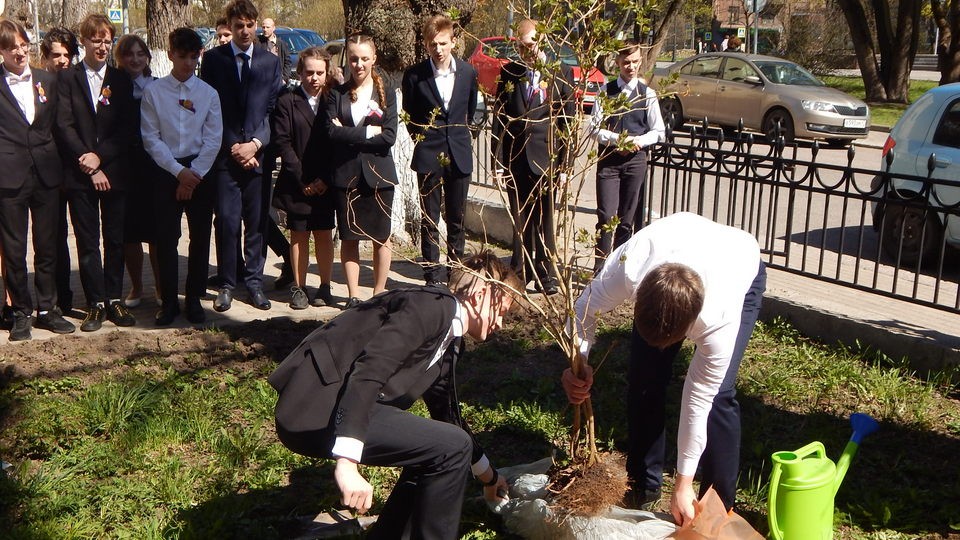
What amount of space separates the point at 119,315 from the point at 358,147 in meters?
1.96

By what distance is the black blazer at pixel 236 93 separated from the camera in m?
6.76

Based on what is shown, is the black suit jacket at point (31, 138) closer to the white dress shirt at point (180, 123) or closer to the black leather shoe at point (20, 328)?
the white dress shirt at point (180, 123)

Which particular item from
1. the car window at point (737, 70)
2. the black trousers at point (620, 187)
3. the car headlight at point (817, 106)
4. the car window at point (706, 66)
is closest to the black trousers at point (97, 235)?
the black trousers at point (620, 187)

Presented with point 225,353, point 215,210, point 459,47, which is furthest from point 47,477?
point 459,47

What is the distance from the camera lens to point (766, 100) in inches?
727

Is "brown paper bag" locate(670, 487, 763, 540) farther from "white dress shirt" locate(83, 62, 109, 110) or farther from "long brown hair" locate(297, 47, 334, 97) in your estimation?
"white dress shirt" locate(83, 62, 109, 110)

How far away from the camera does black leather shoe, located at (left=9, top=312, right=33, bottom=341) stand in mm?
6047

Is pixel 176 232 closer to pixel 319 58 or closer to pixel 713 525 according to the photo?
pixel 319 58

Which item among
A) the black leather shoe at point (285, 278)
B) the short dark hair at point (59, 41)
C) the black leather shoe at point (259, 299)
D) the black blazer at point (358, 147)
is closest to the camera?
the short dark hair at point (59, 41)

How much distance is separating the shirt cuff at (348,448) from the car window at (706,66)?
17948mm

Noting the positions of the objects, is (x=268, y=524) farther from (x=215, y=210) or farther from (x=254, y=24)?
(x=254, y=24)

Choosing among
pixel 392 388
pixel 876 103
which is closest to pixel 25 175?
pixel 392 388

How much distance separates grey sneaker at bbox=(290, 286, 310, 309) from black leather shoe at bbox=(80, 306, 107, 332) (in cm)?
126

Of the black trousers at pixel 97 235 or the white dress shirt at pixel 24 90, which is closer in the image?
the white dress shirt at pixel 24 90
